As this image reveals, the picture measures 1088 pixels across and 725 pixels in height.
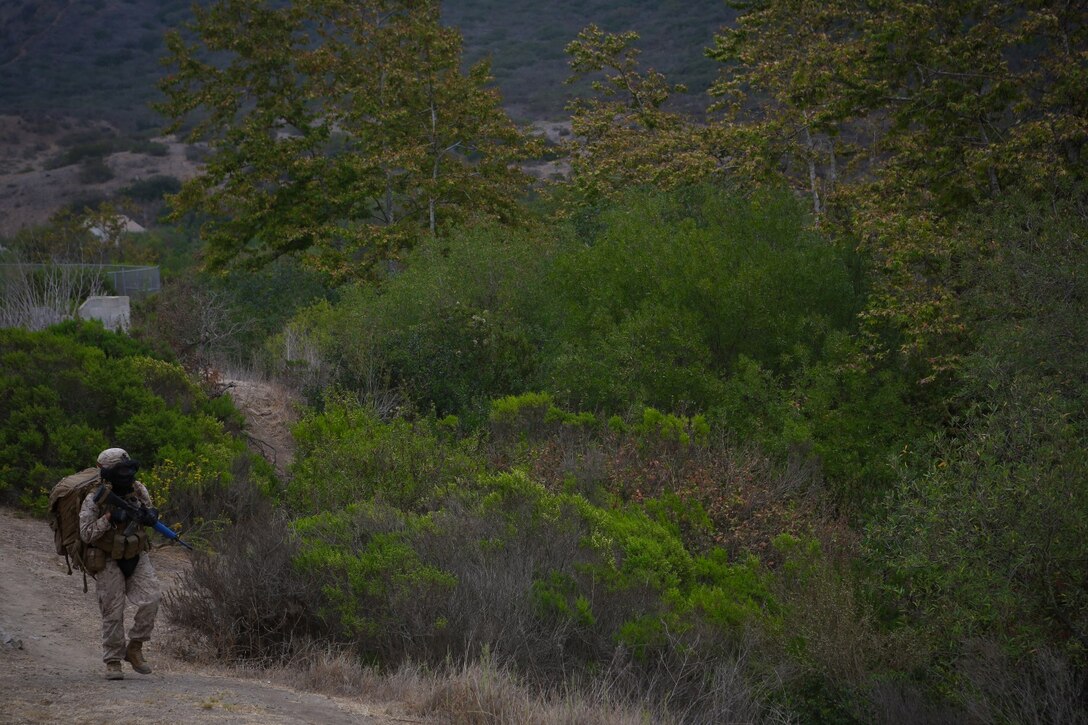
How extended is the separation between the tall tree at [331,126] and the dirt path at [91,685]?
2050cm

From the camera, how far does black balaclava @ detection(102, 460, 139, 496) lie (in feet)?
25.8

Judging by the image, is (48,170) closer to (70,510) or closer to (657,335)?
(657,335)

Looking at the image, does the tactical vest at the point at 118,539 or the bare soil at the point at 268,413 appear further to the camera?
the bare soil at the point at 268,413

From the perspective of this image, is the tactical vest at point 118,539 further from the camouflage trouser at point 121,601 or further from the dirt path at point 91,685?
the dirt path at point 91,685

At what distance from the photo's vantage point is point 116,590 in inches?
313

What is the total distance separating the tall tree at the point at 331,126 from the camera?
31250 millimetres

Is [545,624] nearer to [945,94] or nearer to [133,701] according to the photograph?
[133,701]

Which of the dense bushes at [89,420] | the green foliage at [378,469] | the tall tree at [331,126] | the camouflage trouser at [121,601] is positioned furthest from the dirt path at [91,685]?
the tall tree at [331,126]

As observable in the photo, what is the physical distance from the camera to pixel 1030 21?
16188 mm

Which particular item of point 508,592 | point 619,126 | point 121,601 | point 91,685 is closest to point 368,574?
point 508,592

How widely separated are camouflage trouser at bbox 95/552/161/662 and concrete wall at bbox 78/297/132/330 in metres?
16.9

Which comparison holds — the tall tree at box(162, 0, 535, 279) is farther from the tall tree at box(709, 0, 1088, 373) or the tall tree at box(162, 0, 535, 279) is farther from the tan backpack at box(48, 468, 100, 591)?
the tan backpack at box(48, 468, 100, 591)

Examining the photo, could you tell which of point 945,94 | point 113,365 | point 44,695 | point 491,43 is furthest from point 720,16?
point 44,695

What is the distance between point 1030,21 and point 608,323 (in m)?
8.23
